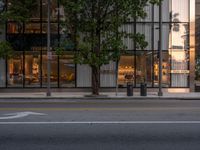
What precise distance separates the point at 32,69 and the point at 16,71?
1.13 metres

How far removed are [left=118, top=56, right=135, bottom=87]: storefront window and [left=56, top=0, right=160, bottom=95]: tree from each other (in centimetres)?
388

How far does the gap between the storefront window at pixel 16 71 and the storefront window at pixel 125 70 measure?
7066 millimetres

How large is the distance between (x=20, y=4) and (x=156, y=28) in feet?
31.3

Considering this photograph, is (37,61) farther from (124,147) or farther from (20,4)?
(124,147)

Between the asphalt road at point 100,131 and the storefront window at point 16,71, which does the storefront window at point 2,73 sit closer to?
the storefront window at point 16,71

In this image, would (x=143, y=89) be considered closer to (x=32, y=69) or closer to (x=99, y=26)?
(x=99, y=26)

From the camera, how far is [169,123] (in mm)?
13484

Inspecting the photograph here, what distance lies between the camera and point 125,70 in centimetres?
3322

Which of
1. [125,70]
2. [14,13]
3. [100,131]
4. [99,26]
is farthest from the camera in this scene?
[125,70]

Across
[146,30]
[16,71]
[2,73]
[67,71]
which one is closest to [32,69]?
[16,71]

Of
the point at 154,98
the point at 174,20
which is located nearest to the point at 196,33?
the point at 174,20

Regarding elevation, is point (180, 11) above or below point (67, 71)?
above

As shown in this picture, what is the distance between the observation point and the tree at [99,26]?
92.8 ft

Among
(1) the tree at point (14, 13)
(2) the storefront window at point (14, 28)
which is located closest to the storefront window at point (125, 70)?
(1) the tree at point (14, 13)
